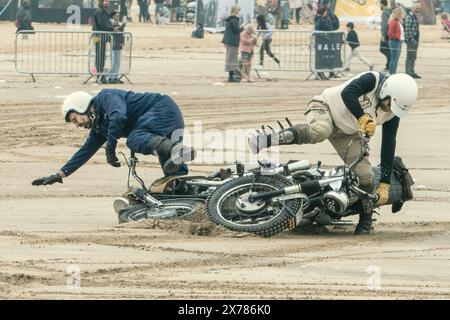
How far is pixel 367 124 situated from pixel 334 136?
920 millimetres

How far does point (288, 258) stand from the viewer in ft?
36.6

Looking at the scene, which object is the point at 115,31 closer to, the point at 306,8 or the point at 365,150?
the point at 365,150

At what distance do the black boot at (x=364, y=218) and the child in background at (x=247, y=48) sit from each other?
57.8 ft

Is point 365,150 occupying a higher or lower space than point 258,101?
higher

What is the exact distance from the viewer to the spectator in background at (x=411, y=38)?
32.0m

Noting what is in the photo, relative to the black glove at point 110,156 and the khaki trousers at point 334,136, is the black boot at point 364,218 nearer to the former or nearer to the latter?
the khaki trousers at point 334,136

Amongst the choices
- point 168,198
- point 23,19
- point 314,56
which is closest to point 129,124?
point 168,198

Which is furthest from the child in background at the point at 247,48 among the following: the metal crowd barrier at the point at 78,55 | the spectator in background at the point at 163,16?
the spectator in background at the point at 163,16

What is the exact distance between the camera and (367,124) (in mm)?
11984

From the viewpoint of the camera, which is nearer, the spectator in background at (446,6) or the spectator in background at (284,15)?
the spectator in background at (284,15)

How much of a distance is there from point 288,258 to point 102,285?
6.40 ft

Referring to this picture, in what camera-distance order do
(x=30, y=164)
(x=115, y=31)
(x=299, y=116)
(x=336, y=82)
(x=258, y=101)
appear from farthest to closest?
(x=336, y=82) < (x=115, y=31) < (x=258, y=101) < (x=299, y=116) < (x=30, y=164)

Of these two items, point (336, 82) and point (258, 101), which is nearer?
point (258, 101)
